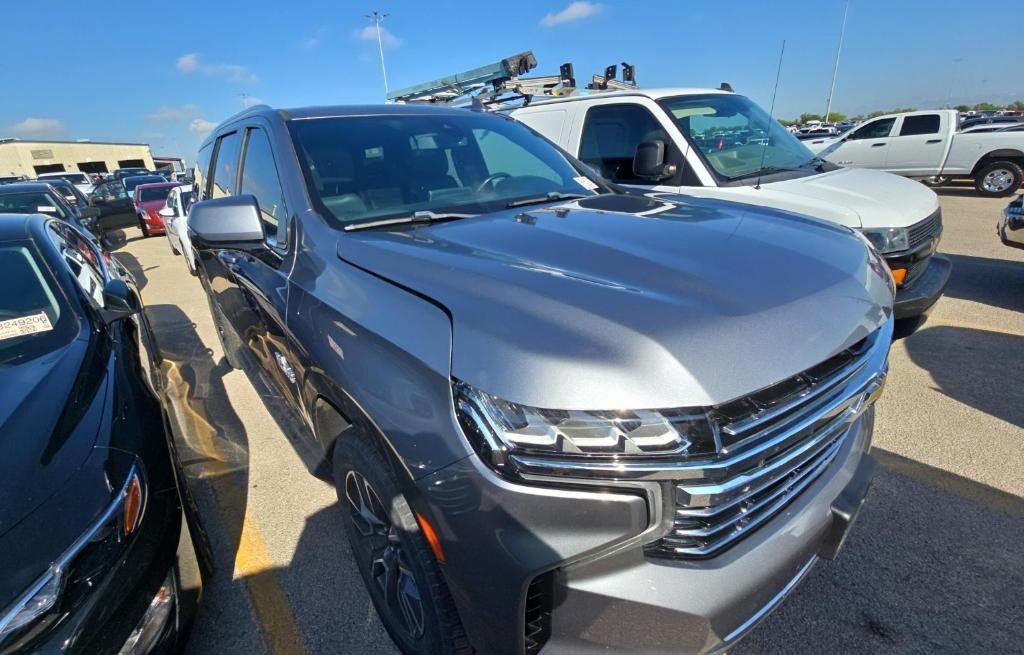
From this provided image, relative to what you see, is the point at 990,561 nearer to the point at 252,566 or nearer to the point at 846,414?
the point at 846,414

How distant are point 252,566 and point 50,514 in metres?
1.13

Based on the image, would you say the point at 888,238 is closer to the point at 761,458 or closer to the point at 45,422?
the point at 761,458

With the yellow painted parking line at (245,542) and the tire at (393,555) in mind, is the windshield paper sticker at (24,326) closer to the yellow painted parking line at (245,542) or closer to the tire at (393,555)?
the yellow painted parking line at (245,542)

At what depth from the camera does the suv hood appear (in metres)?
3.47

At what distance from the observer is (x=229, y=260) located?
3094 mm

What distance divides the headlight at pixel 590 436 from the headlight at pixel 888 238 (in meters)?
3.13

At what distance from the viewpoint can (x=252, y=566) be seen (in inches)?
93.8

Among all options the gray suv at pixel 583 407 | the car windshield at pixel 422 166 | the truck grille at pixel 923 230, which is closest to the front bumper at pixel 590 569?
the gray suv at pixel 583 407

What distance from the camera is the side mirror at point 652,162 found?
4086mm

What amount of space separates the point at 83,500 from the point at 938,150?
16.5m

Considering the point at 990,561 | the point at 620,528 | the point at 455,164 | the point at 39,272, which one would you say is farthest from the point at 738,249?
the point at 39,272

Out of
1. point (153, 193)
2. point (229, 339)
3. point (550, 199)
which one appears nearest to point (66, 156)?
point (153, 193)

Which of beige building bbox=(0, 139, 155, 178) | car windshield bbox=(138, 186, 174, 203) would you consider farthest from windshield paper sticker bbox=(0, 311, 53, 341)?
beige building bbox=(0, 139, 155, 178)

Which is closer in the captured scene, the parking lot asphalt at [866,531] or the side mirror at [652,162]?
the parking lot asphalt at [866,531]
